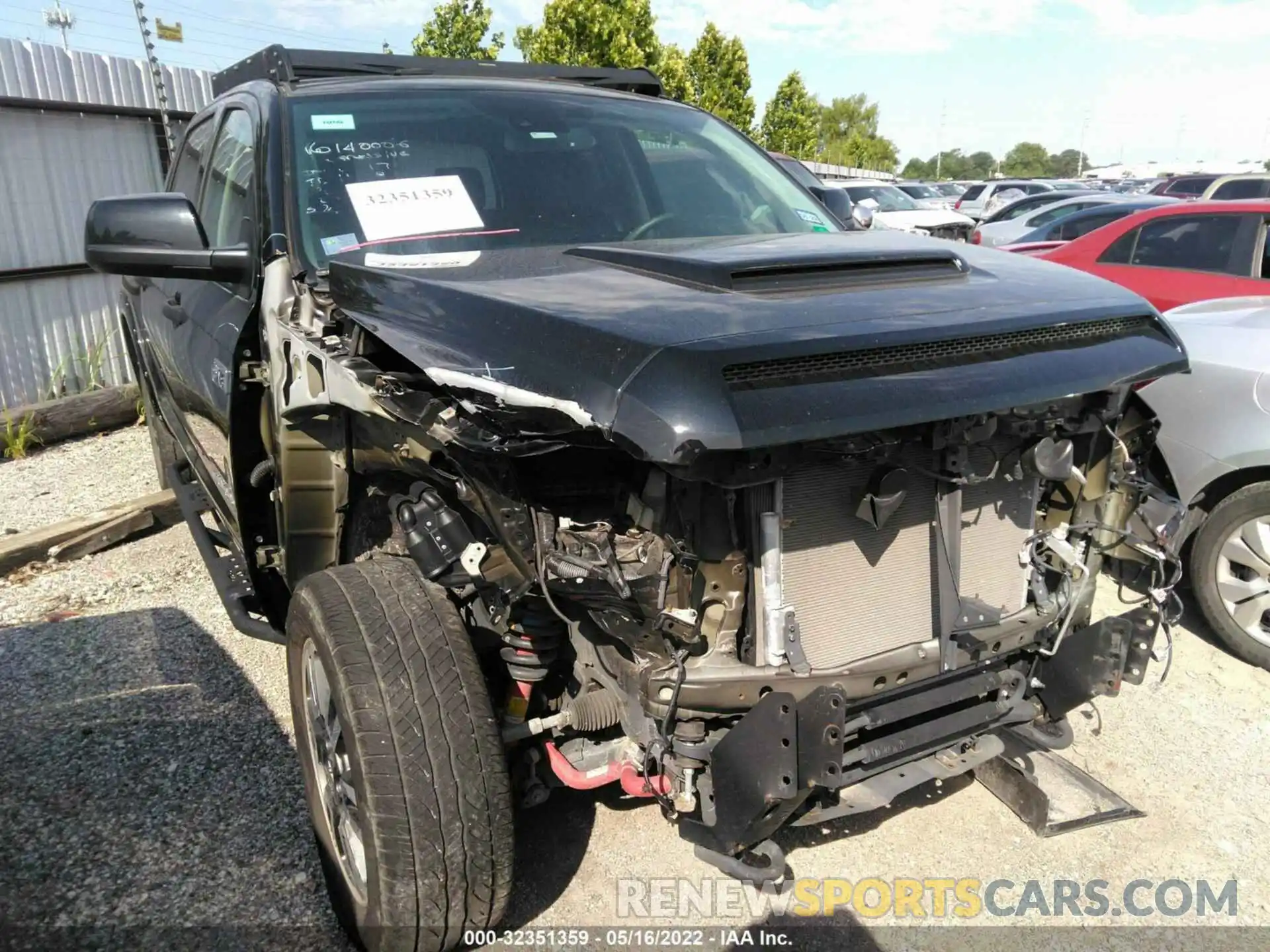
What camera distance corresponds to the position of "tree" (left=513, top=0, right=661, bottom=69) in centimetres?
1667

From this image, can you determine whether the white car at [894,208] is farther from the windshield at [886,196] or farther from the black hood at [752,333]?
the black hood at [752,333]

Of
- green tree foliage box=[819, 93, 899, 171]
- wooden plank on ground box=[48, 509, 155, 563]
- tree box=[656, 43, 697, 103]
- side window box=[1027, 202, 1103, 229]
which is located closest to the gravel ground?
wooden plank on ground box=[48, 509, 155, 563]

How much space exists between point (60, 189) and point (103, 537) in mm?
3699

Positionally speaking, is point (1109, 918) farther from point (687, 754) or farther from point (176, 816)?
point (176, 816)

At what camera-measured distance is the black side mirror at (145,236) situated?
2686 mm

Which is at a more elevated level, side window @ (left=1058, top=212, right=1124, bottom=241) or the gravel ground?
side window @ (left=1058, top=212, right=1124, bottom=241)

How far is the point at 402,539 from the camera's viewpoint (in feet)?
8.47

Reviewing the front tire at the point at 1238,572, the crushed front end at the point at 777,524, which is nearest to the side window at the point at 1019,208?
the front tire at the point at 1238,572

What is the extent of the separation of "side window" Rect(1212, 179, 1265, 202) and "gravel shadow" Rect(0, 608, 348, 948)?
14.8 metres

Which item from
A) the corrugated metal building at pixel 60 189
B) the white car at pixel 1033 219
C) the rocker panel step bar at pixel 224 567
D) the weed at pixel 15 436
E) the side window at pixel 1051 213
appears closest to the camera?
the rocker panel step bar at pixel 224 567

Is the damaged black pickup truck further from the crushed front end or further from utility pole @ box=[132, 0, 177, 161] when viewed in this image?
utility pole @ box=[132, 0, 177, 161]

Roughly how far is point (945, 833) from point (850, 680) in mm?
1038

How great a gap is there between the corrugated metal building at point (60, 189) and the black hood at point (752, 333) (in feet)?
18.7

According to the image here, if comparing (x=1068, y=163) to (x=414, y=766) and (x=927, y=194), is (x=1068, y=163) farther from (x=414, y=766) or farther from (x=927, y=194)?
(x=414, y=766)
